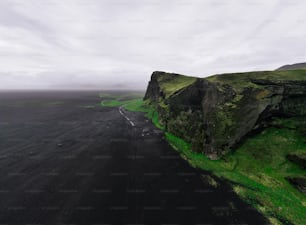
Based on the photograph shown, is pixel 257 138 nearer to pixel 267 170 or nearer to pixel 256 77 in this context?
pixel 267 170

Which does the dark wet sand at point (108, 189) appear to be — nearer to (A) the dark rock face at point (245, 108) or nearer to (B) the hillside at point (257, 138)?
(B) the hillside at point (257, 138)

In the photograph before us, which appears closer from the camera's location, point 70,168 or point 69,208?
point 69,208

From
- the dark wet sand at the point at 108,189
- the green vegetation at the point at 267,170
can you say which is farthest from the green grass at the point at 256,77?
the dark wet sand at the point at 108,189

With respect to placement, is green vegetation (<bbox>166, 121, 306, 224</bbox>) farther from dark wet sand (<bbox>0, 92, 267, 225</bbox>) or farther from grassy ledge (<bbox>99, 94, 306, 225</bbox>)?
dark wet sand (<bbox>0, 92, 267, 225</bbox>)

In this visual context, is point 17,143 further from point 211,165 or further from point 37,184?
point 211,165

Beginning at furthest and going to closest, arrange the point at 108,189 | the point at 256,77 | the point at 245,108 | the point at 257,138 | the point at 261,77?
1. the point at 256,77
2. the point at 261,77
3. the point at 245,108
4. the point at 257,138
5. the point at 108,189

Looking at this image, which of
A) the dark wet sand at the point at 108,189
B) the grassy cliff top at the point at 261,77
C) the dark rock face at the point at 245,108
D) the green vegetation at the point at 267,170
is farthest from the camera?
the grassy cliff top at the point at 261,77

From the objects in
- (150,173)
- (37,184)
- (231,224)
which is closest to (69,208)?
(37,184)

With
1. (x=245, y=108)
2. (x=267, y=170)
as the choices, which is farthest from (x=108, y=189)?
(x=245, y=108)
